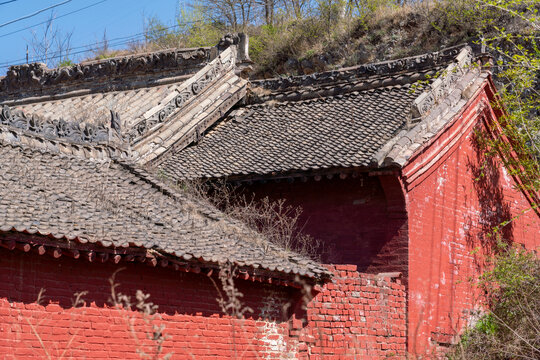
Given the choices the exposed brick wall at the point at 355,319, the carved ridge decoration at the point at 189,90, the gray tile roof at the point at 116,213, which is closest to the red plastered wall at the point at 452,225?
the exposed brick wall at the point at 355,319

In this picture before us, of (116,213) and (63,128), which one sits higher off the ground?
(63,128)

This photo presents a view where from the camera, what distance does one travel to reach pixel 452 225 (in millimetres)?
14820

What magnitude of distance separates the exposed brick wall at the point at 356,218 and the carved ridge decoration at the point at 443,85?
166 centimetres

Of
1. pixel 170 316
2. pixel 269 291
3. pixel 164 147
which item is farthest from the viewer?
pixel 164 147

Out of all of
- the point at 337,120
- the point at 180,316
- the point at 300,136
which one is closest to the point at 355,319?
the point at 180,316

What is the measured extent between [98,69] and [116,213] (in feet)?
35.0

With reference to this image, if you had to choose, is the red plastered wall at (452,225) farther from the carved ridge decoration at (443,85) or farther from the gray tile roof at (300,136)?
the gray tile roof at (300,136)

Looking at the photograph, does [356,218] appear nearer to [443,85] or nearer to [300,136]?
[300,136]

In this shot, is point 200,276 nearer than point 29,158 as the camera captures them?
Yes

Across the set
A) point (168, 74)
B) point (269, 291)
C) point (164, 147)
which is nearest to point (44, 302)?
point (269, 291)

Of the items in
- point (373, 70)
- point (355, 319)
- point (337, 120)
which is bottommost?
point (355, 319)

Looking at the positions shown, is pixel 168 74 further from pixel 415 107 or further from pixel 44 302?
pixel 44 302

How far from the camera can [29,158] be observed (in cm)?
1226

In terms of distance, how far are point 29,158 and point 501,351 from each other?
322 inches
